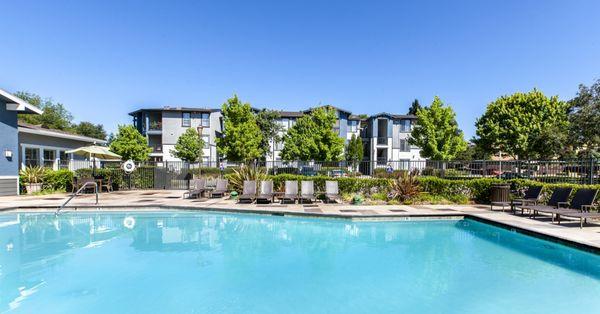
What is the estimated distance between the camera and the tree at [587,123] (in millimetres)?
22250

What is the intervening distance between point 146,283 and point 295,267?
292cm

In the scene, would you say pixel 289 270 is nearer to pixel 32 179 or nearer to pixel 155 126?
pixel 32 179

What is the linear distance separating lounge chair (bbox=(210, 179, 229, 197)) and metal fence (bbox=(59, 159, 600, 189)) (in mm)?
2073

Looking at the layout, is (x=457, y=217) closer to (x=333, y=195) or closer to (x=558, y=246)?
(x=558, y=246)

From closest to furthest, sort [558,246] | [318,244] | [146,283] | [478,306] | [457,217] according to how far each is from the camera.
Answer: [478,306] → [146,283] → [558,246] → [318,244] → [457,217]

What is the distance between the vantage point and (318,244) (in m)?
8.31

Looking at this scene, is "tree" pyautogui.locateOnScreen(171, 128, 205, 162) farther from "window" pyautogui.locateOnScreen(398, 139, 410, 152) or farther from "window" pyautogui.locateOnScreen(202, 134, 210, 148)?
"window" pyautogui.locateOnScreen(398, 139, 410, 152)

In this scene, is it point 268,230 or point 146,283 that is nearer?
point 146,283

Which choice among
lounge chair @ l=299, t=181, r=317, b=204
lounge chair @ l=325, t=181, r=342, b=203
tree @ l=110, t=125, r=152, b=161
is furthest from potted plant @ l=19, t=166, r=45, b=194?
lounge chair @ l=325, t=181, r=342, b=203

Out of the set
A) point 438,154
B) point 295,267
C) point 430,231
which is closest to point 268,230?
point 295,267

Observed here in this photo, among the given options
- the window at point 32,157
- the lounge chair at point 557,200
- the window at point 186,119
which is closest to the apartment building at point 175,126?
the window at point 186,119

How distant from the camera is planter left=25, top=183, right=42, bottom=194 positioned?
16.6m

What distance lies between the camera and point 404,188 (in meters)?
14.1

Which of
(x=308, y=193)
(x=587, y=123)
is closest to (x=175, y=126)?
(x=308, y=193)
